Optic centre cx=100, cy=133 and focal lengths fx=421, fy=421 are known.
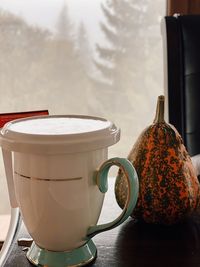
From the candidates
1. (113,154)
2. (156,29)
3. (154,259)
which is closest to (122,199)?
(154,259)

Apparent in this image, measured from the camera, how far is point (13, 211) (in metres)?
0.74

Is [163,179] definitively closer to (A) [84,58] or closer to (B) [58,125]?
(B) [58,125]

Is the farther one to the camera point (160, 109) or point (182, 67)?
point (182, 67)

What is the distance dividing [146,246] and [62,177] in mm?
183

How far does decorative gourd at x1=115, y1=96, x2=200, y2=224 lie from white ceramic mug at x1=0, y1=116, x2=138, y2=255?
0.09 meters

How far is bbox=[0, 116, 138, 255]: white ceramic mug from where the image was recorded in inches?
20.6

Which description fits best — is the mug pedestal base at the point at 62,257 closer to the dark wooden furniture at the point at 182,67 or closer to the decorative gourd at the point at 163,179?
the decorative gourd at the point at 163,179

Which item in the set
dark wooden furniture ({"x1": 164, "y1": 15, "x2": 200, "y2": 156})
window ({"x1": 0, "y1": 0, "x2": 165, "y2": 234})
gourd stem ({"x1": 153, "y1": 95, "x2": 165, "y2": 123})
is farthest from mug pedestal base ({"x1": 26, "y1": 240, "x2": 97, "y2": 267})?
window ({"x1": 0, "y1": 0, "x2": 165, "y2": 234})

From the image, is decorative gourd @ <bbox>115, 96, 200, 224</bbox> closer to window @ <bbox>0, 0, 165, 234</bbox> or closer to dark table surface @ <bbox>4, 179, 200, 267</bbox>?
dark table surface @ <bbox>4, 179, 200, 267</bbox>

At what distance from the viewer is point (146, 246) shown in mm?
621

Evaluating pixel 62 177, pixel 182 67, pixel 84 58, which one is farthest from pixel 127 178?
pixel 84 58

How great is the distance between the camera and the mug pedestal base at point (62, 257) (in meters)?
0.58

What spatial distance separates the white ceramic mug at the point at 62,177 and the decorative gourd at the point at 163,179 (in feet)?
0.29

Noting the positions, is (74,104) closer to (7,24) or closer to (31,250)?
(7,24)
